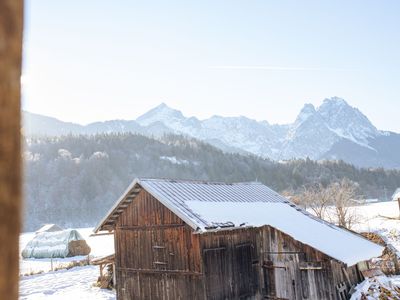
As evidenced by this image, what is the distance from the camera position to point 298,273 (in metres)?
15.4

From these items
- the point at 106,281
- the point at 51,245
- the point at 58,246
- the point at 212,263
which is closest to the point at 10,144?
the point at 212,263

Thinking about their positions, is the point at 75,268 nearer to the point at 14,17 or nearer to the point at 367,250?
the point at 367,250

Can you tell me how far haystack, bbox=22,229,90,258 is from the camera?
142 feet

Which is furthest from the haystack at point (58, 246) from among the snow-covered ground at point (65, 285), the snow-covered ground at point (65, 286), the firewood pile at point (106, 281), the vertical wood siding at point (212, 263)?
the vertical wood siding at point (212, 263)

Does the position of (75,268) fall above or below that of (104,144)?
below

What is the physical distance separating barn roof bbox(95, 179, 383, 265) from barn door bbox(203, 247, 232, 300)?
1.24 metres

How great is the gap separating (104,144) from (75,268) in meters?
105

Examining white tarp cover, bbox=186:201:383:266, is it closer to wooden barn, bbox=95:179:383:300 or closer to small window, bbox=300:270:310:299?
wooden barn, bbox=95:179:383:300

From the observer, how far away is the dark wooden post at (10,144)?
476mm

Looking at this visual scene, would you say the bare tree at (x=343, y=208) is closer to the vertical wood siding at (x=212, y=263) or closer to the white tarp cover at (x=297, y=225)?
the white tarp cover at (x=297, y=225)

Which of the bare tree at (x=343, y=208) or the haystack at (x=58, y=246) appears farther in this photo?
the haystack at (x=58, y=246)

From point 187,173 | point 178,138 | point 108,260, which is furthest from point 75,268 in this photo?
point 178,138

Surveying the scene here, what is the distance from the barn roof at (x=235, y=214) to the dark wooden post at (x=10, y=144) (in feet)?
43.4

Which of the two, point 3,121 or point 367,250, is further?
point 367,250
